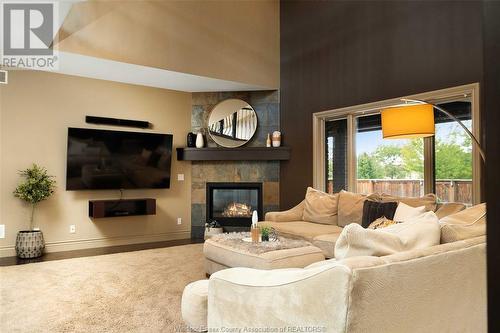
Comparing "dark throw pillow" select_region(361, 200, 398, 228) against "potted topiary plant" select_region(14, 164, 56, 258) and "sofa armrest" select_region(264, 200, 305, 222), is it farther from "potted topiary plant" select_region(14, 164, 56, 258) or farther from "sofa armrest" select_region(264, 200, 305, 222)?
"potted topiary plant" select_region(14, 164, 56, 258)

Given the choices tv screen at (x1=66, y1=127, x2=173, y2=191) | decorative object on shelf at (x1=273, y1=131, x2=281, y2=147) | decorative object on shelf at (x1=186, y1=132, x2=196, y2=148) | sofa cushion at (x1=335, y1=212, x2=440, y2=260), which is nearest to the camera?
sofa cushion at (x1=335, y1=212, x2=440, y2=260)

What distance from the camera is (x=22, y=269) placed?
397 cm

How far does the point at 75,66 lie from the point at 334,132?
12.3 feet

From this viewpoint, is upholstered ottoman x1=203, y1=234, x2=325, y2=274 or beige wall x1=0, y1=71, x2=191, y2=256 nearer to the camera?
upholstered ottoman x1=203, y1=234, x2=325, y2=274

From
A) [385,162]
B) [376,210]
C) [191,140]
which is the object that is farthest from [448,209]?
[191,140]

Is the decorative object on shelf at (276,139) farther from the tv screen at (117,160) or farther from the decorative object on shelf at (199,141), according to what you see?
the tv screen at (117,160)

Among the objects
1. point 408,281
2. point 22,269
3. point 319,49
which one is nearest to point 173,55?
point 319,49

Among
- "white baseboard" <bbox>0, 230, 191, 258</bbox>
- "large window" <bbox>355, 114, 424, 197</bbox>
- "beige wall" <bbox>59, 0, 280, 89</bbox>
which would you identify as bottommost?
"white baseboard" <bbox>0, 230, 191, 258</bbox>

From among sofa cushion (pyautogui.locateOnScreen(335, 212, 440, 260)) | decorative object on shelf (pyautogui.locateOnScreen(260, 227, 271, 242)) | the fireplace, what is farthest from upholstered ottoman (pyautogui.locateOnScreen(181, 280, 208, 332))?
the fireplace

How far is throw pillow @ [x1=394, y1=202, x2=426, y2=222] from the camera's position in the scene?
10.8 ft

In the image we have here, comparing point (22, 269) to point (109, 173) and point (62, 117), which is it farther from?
A: point (62, 117)

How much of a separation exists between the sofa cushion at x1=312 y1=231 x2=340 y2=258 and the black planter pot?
3.52 m

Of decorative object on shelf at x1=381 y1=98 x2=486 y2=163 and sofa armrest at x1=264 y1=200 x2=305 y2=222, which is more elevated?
decorative object on shelf at x1=381 y1=98 x2=486 y2=163

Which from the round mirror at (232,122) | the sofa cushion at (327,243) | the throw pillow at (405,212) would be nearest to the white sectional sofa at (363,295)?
the throw pillow at (405,212)
